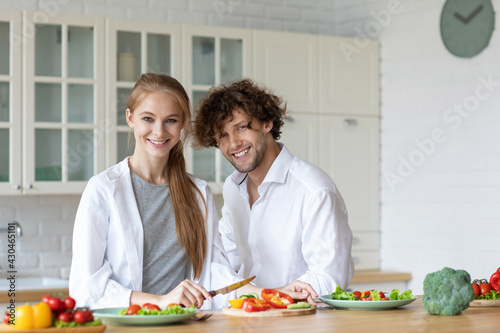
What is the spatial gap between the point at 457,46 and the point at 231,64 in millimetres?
1352

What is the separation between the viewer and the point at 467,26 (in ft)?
14.1

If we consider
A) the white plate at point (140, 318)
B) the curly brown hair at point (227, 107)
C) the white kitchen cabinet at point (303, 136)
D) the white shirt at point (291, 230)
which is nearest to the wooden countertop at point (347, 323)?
the white plate at point (140, 318)

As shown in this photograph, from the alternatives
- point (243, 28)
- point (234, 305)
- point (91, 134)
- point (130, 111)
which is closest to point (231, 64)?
point (243, 28)

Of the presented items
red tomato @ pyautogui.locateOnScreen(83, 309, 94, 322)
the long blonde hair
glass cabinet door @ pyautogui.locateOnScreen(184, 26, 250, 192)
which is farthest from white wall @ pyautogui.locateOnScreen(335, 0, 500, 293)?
red tomato @ pyautogui.locateOnScreen(83, 309, 94, 322)

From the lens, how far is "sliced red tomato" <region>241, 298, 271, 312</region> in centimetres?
212

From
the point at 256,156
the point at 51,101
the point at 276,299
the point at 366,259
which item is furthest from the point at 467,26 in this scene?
the point at 276,299

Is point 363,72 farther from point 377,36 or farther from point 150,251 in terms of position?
point 150,251

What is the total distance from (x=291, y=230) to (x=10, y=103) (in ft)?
6.44

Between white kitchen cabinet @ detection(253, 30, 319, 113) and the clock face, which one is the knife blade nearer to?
white kitchen cabinet @ detection(253, 30, 319, 113)

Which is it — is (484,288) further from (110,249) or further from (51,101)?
(51,101)

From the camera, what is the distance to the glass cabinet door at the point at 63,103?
13.2 ft

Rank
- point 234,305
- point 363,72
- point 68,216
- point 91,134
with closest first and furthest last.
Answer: point 234,305, point 91,134, point 68,216, point 363,72

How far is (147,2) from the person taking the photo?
15.3ft

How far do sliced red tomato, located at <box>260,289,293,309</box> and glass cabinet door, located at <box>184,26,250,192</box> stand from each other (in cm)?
219
